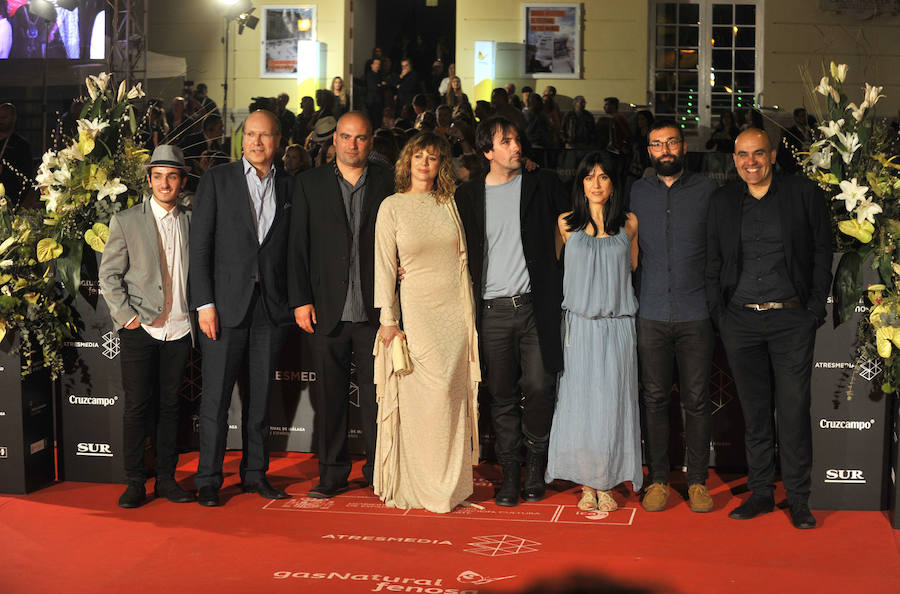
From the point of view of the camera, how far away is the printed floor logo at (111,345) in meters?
5.15

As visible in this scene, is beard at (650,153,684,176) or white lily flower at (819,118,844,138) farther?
white lily flower at (819,118,844,138)

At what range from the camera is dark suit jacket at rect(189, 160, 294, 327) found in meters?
4.71

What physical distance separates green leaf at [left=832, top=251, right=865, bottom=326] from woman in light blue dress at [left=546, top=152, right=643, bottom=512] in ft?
2.97

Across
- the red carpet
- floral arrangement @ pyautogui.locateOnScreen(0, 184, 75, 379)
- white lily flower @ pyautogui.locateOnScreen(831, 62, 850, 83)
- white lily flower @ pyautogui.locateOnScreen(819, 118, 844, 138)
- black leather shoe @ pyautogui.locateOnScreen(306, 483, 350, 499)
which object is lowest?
the red carpet

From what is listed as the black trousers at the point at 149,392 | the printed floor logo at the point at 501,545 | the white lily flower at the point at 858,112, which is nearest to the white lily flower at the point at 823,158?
the white lily flower at the point at 858,112

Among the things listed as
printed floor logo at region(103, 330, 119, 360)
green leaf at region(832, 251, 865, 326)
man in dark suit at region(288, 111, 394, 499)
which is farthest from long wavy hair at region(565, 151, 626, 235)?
printed floor logo at region(103, 330, 119, 360)

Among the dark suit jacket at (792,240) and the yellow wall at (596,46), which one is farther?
the yellow wall at (596,46)

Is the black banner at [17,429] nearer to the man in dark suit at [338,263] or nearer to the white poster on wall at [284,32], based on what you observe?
the man in dark suit at [338,263]

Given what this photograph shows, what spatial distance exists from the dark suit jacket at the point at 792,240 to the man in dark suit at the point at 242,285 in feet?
6.44

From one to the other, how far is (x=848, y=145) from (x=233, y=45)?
1234cm

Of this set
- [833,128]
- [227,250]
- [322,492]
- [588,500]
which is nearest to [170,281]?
[227,250]

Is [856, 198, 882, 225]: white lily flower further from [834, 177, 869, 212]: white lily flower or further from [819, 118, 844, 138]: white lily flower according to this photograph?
[819, 118, 844, 138]: white lily flower

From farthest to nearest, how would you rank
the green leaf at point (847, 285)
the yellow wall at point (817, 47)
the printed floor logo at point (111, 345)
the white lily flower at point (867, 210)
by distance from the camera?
the yellow wall at point (817, 47)
the printed floor logo at point (111, 345)
the green leaf at point (847, 285)
the white lily flower at point (867, 210)

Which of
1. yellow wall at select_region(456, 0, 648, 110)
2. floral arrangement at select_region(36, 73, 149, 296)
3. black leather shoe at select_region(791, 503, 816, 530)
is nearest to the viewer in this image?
black leather shoe at select_region(791, 503, 816, 530)
